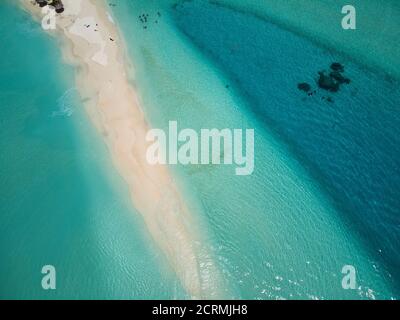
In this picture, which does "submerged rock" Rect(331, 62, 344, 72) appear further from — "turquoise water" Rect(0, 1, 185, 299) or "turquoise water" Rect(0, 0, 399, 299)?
"turquoise water" Rect(0, 1, 185, 299)

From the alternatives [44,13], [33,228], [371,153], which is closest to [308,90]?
[371,153]

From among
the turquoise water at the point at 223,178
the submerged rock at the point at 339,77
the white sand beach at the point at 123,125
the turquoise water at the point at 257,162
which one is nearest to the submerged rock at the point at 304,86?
the turquoise water at the point at 257,162

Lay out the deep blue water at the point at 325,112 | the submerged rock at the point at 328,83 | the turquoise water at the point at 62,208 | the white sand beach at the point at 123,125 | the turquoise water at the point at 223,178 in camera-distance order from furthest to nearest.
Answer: the submerged rock at the point at 328,83
the deep blue water at the point at 325,112
the white sand beach at the point at 123,125
the turquoise water at the point at 223,178
the turquoise water at the point at 62,208

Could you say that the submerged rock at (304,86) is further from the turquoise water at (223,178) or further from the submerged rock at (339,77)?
the submerged rock at (339,77)

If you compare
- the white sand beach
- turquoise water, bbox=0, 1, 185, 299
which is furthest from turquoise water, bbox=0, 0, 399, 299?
the white sand beach

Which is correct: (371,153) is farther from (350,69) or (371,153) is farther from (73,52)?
(73,52)

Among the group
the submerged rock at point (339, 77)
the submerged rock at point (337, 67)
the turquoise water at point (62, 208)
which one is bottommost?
the turquoise water at point (62, 208)

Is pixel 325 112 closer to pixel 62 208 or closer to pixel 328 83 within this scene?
pixel 328 83

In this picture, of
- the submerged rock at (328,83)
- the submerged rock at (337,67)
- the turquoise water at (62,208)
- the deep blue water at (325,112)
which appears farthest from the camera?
the submerged rock at (337,67)
